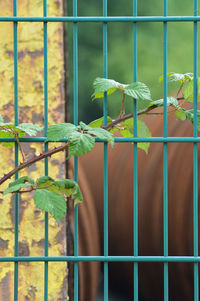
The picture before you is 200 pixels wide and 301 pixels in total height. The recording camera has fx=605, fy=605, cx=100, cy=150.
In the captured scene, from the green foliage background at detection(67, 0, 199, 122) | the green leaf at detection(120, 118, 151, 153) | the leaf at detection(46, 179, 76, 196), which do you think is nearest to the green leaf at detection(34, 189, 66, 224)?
the leaf at detection(46, 179, 76, 196)

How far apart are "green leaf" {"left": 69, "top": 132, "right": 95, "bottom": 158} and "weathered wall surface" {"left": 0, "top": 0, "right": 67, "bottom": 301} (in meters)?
0.73

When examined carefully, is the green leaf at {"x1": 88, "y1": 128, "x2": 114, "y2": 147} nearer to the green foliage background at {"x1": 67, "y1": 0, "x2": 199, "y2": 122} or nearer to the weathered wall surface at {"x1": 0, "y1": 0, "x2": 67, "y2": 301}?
the weathered wall surface at {"x1": 0, "y1": 0, "x2": 67, "y2": 301}

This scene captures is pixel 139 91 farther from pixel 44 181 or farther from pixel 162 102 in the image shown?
pixel 44 181

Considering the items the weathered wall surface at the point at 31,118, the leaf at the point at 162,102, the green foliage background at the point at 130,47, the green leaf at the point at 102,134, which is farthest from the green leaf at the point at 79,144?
the green foliage background at the point at 130,47

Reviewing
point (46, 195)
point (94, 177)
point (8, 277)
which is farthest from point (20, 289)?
point (94, 177)

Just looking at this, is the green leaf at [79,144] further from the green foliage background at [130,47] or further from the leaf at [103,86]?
the green foliage background at [130,47]

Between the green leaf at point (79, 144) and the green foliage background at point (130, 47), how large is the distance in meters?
8.31

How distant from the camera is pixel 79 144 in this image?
60.9 inches

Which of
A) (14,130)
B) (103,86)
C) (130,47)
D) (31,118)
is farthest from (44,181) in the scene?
(130,47)

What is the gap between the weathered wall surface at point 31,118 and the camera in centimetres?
224

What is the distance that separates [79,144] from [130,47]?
9.75 m

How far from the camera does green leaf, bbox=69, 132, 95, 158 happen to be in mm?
1542

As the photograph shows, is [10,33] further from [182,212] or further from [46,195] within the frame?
[182,212]

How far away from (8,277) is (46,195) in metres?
0.76
